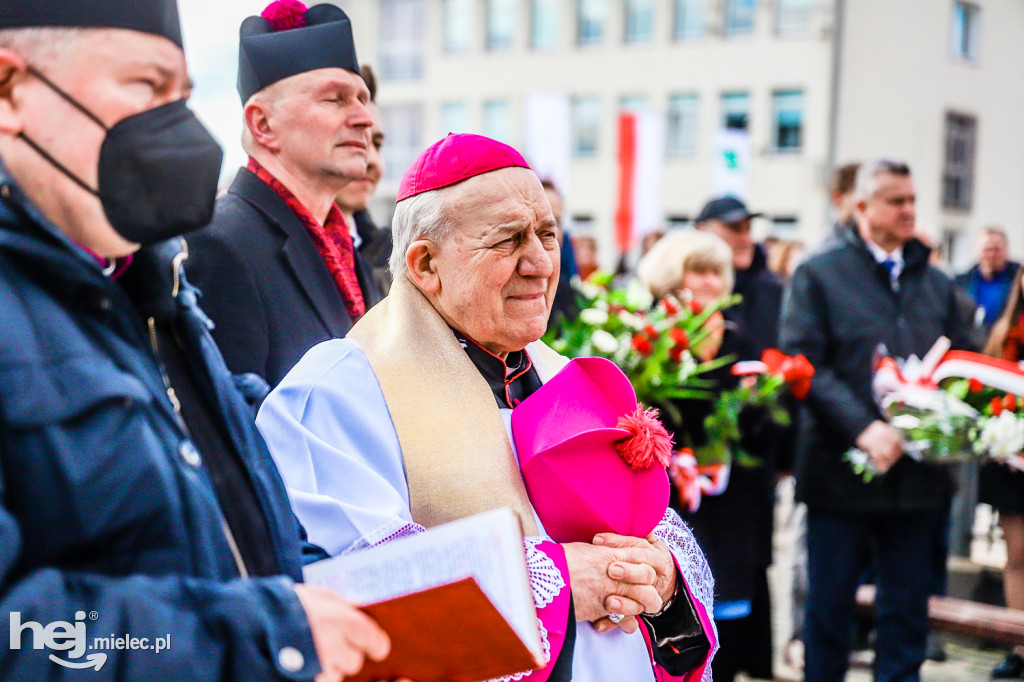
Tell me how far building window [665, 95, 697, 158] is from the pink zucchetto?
25.3 metres

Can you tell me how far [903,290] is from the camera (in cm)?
463

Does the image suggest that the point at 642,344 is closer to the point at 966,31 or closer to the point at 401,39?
the point at 966,31

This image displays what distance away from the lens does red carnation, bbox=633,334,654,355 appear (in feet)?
13.3

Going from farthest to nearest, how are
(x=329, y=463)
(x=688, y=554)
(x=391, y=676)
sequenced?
1. (x=688, y=554)
2. (x=329, y=463)
3. (x=391, y=676)

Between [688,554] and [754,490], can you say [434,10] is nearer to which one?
[754,490]

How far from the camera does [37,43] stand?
1285 mm

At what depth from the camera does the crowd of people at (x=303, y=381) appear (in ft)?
4.04

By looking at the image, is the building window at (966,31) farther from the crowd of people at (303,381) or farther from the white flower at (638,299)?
the white flower at (638,299)

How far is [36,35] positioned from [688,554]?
1753 millimetres

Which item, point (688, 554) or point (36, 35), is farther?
point (688, 554)

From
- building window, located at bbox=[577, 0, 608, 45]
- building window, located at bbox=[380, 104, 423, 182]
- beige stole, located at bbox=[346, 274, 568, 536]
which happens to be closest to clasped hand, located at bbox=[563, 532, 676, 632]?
beige stole, located at bbox=[346, 274, 568, 536]

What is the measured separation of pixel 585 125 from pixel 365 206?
24.8 metres

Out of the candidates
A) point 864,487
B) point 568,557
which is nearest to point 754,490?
point 864,487

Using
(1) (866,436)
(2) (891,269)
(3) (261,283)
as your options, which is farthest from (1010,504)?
(3) (261,283)
